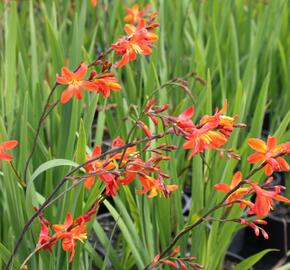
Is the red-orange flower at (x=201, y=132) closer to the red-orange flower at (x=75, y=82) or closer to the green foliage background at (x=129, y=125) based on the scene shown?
the red-orange flower at (x=75, y=82)

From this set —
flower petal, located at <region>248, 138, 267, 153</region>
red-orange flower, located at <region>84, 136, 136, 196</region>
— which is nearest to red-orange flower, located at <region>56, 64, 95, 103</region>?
red-orange flower, located at <region>84, 136, 136, 196</region>

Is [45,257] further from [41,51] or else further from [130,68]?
Answer: [41,51]

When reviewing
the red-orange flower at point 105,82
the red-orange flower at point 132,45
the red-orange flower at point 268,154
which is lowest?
the red-orange flower at point 268,154

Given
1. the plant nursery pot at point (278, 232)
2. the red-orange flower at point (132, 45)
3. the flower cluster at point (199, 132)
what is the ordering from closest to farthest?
the flower cluster at point (199, 132) < the red-orange flower at point (132, 45) < the plant nursery pot at point (278, 232)

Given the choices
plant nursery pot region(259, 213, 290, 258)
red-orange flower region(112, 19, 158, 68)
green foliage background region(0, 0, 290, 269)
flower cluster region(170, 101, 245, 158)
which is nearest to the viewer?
flower cluster region(170, 101, 245, 158)

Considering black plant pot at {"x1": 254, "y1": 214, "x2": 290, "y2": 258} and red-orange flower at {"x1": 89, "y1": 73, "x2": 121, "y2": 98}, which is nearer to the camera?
red-orange flower at {"x1": 89, "y1": 73, "x2": 121, "y2": 98}

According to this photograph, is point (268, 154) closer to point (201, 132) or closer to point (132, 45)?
point (201, 132)

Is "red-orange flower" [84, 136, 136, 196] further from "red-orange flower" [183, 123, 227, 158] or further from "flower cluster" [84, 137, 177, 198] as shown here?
"red-orange flower" [183, 123, 227, 158]

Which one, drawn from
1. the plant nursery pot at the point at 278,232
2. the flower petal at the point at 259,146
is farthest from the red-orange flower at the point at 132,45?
the plant nursery pot at the point at 278,232

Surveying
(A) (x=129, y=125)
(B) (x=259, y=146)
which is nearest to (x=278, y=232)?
(A) (x=129, y=125)

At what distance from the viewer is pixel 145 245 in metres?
1.27

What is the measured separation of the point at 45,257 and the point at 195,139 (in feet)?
1.42

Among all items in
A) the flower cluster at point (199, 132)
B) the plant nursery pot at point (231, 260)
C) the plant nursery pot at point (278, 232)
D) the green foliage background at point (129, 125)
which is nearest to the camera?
the flower cluster at point (199, 132)

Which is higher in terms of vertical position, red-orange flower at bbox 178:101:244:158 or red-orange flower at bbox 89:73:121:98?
red-orange flower at bbox 89:73:121:98
